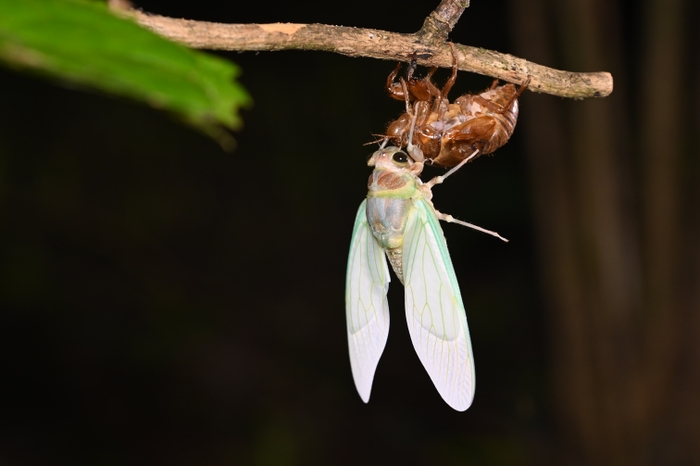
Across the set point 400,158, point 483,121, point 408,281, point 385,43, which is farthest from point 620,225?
point 385,43

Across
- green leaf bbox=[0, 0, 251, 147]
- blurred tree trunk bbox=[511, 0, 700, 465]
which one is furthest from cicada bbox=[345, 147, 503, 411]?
blurred tree trunk bbox=[511, 0, 700, 465]

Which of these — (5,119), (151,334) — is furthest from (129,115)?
(151,334)

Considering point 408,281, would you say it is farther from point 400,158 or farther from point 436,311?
point 400,158

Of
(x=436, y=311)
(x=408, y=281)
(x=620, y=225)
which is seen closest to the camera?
(x=436, y=311)

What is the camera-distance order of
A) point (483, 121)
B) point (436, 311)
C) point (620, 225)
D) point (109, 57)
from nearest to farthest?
point (109, 57), point (436, 311), point (483, 121), point (620, 225)

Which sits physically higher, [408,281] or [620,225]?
[620,225]

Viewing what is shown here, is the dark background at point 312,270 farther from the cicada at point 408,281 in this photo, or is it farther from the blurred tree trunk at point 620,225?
the cicada at point 408,281

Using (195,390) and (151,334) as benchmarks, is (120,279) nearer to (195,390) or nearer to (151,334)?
(151,334)
